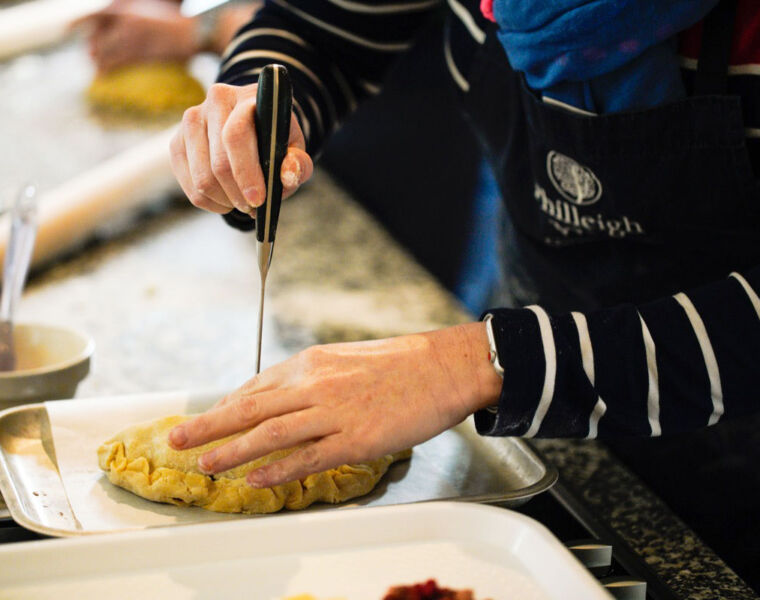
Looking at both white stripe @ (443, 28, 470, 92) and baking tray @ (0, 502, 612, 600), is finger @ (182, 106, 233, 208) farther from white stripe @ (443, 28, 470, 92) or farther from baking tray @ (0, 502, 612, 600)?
white stripe @ (443, 28, 470, 92)

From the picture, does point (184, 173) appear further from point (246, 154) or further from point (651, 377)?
point (651, 377)

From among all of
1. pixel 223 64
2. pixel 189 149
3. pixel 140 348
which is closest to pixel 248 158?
pixel 189 149

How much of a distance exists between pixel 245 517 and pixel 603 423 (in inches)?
14.0

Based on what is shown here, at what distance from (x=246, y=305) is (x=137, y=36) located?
1166 mm

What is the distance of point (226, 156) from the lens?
37.1 inches

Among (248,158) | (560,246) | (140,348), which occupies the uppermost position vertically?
(248,158)

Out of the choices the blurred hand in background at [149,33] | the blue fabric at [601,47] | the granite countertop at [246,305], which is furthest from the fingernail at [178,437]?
the blurred hand in background at [149,33]

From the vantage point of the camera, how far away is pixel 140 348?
4.77 ft

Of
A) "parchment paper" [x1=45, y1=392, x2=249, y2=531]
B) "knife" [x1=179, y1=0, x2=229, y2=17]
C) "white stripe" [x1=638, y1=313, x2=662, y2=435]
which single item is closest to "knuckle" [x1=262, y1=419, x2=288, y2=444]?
"parchment paper" [x1=45, y1=392, x2=249, y2=531]

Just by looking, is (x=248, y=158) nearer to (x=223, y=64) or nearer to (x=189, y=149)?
(x=189, y=149)

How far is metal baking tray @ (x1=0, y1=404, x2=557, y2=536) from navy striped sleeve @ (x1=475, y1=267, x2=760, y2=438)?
0.10 m

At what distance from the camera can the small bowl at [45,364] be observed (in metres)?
1.04

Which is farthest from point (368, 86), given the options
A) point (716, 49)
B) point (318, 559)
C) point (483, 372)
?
point (318, 559)

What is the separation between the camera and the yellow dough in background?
241 centimetres
